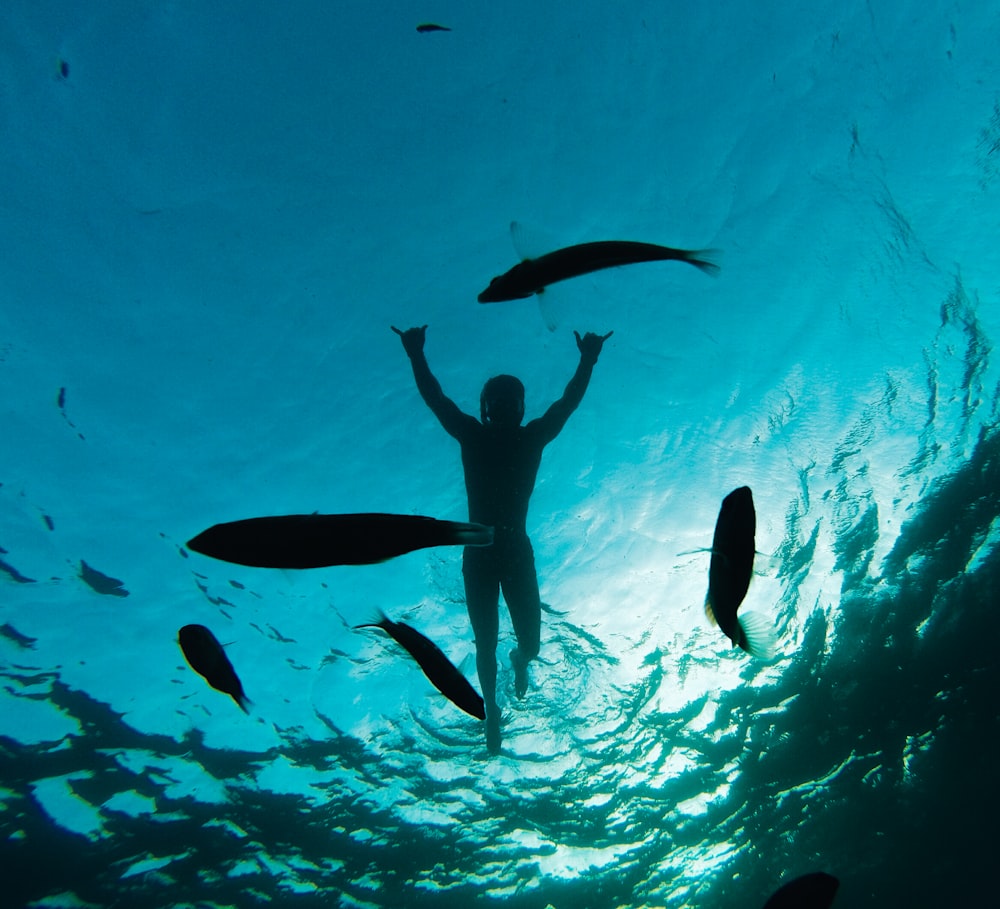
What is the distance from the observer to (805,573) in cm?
1294

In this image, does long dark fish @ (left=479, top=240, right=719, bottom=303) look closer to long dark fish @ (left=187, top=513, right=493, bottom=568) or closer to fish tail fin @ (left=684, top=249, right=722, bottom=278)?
fish tail fin @ (left=684, top=249, right=722, bottom=278)

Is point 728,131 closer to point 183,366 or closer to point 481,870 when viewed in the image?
point 183,366

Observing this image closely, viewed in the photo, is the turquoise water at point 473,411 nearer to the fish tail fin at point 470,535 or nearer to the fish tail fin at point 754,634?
the fish tail fin at point 754,634

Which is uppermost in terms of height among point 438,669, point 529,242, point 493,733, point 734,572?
point 493,733

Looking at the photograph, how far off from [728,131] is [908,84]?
9.10 ft

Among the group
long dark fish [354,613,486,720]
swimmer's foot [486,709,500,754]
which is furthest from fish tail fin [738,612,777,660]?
swimmer's foot [486,709,500,754]

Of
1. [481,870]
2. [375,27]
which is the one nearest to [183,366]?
[375,27]

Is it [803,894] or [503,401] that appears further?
[503,401]

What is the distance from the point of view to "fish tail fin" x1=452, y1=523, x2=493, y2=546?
3.79ft

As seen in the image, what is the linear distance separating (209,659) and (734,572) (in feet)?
5.98

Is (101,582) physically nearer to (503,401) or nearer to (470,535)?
(503,401)

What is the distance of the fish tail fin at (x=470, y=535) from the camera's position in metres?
1.15

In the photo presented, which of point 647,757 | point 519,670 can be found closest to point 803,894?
point 519,670

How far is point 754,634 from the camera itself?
1438mm
